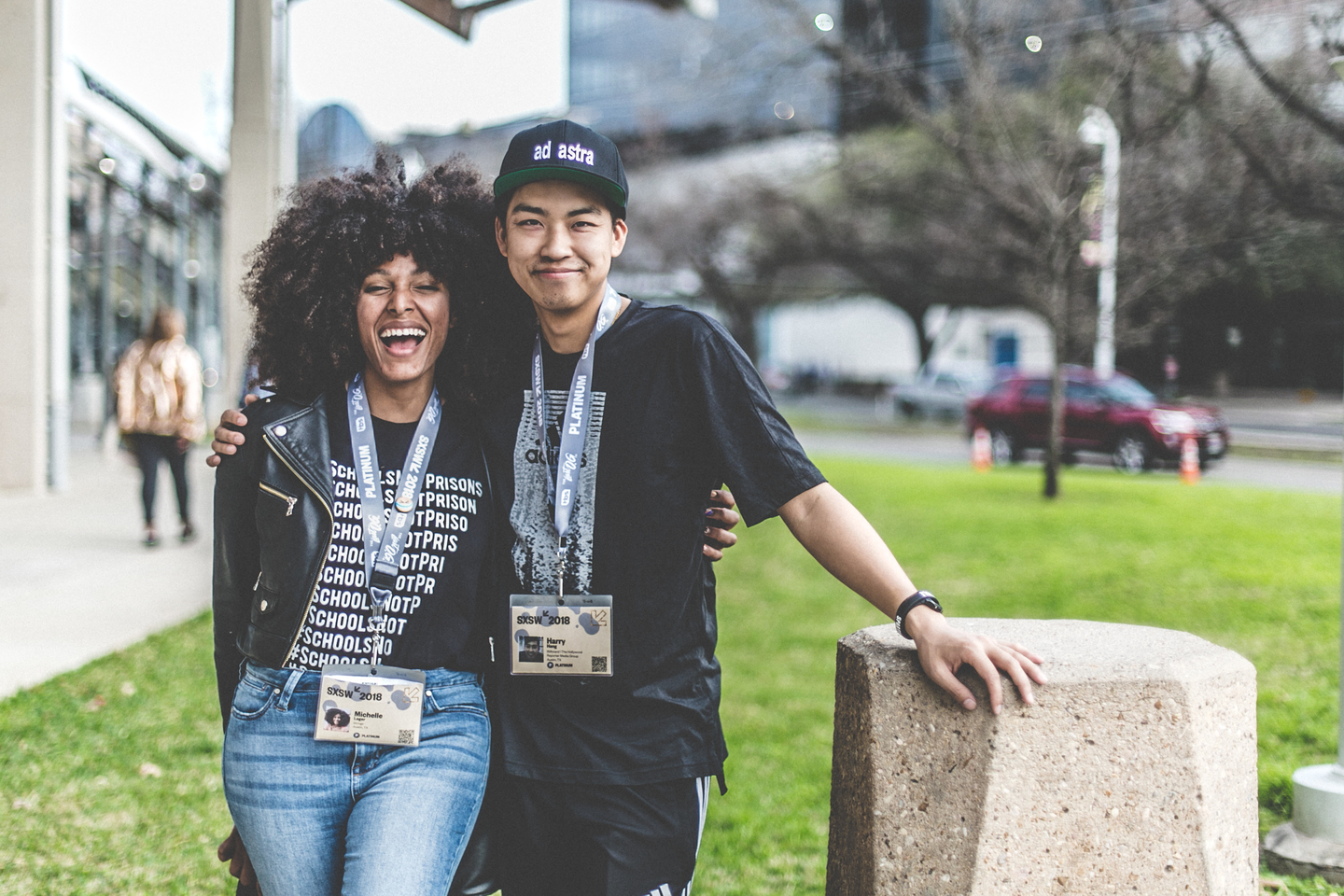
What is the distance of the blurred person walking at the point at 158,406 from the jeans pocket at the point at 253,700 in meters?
8.11

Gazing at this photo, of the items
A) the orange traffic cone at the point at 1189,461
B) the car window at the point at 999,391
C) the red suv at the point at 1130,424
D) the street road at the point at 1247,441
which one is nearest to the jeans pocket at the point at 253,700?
the street road at the point at 1247,441

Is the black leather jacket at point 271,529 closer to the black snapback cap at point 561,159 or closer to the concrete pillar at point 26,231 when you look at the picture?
the black snapback cap at point 561,159

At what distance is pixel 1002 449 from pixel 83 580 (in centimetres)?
1556

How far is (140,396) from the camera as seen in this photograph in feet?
31.4

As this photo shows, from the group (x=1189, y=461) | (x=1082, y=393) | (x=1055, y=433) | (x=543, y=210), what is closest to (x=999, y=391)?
(x=1082, y=393)

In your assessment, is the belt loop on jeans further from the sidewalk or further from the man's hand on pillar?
the sidewalk

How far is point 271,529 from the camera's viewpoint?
215cm

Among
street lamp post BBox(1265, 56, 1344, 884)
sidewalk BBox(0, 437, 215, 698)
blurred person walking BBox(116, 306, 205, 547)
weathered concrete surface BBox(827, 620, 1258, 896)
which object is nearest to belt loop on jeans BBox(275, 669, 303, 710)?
weathered concrete surface BBox(827, 620, 1258, 896)

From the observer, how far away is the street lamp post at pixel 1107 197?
12.5 meters

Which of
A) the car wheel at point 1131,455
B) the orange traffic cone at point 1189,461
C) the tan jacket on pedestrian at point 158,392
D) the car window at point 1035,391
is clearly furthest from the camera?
the car window at point 1035,391

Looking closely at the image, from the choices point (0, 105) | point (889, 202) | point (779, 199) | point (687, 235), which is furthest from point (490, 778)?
point (687, 235)

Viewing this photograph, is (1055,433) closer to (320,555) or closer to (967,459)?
(967,459)

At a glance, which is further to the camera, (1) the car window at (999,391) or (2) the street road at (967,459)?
(1) the car window at (999,391)

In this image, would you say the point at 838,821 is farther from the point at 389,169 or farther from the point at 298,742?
the point at 389,169
